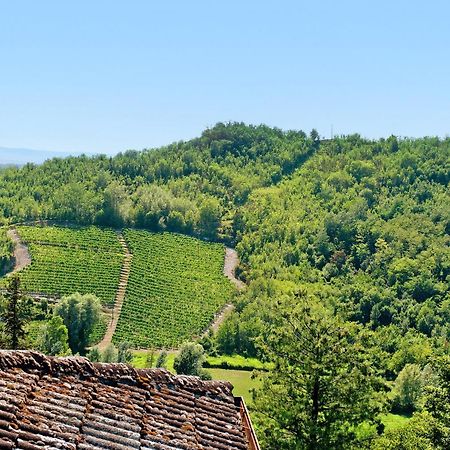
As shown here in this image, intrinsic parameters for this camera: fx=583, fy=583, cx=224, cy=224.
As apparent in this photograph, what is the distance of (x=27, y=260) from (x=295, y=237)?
43.4 metres

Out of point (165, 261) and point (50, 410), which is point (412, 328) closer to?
point (165, 261)

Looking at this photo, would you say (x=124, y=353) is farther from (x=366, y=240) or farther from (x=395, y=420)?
(x=366, y=240)

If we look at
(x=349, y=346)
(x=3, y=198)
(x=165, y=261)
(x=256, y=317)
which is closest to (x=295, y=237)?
(x=165, y=261)

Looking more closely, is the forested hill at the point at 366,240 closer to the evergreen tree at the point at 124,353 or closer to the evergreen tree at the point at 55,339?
the evergreen tree at the point at 124,353

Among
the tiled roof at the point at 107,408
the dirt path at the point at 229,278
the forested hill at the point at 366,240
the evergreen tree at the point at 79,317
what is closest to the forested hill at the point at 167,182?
the forested hill at the point at 366,240

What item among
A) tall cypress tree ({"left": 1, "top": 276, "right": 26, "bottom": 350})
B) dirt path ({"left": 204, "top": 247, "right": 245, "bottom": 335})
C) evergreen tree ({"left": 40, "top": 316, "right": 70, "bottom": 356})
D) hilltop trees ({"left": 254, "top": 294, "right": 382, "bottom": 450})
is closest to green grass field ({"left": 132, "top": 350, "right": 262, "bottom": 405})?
evergreen tree ({"left": 40, "top": 316, "right": 70, "bottom": 356})

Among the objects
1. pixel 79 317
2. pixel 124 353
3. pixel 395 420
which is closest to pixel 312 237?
pixel 395 420

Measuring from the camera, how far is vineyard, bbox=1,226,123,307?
69.2 m

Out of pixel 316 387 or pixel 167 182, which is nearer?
pixel 316 387

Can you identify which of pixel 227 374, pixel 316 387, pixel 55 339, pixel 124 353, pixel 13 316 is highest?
pixel 316 387

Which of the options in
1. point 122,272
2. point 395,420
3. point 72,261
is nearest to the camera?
point 395,420

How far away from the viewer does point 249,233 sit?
10162 cm

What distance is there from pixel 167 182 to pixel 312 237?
131 feet

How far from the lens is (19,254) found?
77250mm
